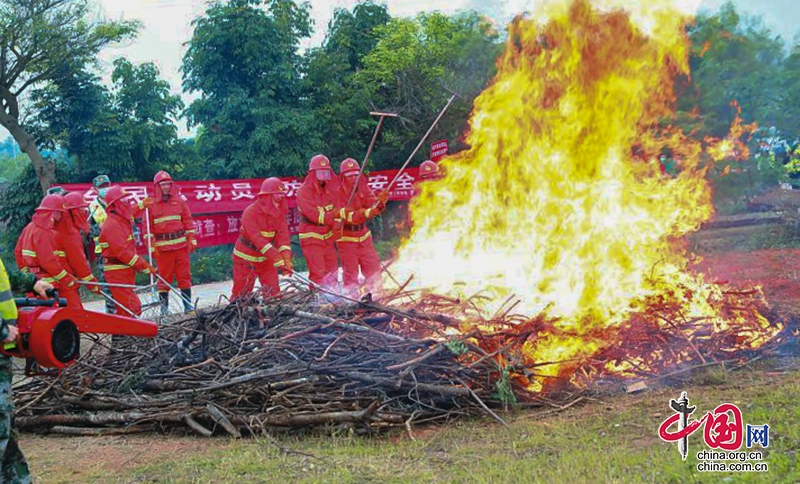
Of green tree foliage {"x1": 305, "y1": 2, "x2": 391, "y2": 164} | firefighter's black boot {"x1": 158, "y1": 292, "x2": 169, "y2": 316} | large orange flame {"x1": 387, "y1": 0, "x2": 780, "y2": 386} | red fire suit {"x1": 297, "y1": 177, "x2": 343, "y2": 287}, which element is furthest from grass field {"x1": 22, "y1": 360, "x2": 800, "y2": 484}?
green tree foliage {"x1": 305, "y1": 2, "x2": 391, "y2": 164}

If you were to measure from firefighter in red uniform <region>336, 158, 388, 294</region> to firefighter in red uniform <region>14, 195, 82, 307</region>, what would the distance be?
3514mm

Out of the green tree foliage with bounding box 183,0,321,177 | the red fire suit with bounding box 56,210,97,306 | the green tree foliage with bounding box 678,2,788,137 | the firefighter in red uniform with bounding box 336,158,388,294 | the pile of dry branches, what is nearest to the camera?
the pile of dry branches

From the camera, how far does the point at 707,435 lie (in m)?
4.58

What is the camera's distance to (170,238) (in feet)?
33.2

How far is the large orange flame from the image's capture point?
23.1 ft

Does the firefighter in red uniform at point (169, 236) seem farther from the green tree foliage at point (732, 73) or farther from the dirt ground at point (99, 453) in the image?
the green tree foliage at point (732, 73)

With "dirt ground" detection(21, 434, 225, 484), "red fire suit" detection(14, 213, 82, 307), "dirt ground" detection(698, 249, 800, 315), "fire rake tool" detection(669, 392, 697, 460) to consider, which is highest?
"red fire suit" detection(14, 213, 82, 307)

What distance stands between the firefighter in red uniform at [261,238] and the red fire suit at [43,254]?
7.05ft

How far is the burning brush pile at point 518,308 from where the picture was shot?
18.5 feet

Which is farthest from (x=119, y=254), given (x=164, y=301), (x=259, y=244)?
(x=259, y=244)

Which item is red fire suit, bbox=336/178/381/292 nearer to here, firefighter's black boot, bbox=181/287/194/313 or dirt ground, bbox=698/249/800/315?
firefighter's black boot, bbox=181/287/194/313

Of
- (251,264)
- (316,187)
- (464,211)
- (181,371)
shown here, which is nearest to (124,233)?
(251,264)

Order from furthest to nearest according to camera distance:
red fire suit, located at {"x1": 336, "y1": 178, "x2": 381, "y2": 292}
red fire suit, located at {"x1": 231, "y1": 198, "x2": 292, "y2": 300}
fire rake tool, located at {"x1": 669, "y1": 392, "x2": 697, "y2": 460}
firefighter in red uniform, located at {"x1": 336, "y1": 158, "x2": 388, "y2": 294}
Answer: red fire suit, located at {"x1": 336, "y1": 178, "x2": 381, "y2": 292}
firefighter in red uniform, located at {"x1": 336, "y1": 158, "x2": 388, "y2": 294}
red fire suit, located at {"x1": 231, "y1": 198, "x2": 292, "y2": 300}
fire rake tool, located at {"x1": 669, "y1": 392, "x2": 697, "y2": 460}

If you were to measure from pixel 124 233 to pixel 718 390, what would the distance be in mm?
7255
